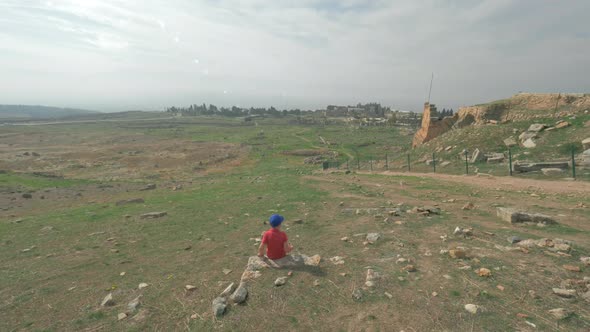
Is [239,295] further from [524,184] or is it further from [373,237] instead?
[524,184]

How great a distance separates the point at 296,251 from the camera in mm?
9727

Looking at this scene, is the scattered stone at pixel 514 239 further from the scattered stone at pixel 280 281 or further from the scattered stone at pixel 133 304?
the scattered stone at pixel 133 304

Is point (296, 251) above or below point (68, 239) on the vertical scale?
above

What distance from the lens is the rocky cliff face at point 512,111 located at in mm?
30016

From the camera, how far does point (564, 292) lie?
5.98 m

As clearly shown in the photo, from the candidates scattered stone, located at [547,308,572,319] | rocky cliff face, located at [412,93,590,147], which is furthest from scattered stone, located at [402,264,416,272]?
rocky cliff face, located at [412,93,590,147]

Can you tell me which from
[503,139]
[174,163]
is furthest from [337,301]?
[174,163]

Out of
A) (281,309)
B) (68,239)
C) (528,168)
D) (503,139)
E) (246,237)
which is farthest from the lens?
(503,139)

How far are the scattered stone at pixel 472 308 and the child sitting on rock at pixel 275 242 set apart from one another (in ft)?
12.8

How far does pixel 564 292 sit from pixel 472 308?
194cm

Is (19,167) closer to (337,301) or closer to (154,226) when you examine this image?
(154,226)

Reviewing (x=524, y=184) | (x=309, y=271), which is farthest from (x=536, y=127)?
(x=309, y=271)

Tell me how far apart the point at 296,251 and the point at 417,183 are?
575 inches

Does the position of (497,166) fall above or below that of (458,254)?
above
